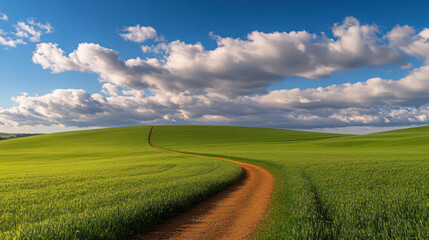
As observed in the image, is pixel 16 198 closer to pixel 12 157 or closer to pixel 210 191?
pixel 210 191

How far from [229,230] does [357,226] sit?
380 centimetres

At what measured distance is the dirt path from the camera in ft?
23.6

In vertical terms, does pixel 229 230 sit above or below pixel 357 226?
below

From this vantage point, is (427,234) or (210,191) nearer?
(427,234)

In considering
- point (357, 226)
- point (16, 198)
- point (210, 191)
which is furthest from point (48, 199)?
point (357, 226)

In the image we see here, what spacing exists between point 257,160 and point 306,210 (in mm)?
21054

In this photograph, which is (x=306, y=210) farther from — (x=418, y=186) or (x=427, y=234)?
(x=418, y=186)

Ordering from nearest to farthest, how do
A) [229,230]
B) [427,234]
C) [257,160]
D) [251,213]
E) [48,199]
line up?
[427,234], [229,230], [251,213], [48,199], [257,160]

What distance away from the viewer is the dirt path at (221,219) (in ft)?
23.6

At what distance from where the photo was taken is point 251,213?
9047 mm

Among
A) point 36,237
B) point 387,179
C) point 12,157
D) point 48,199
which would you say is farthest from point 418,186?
point 12,157

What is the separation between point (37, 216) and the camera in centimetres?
786

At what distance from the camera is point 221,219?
8.39 metres

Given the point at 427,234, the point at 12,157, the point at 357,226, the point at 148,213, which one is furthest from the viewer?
the point at 12,157
